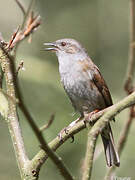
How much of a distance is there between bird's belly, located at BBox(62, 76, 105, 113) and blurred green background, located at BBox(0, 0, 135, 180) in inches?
31.2

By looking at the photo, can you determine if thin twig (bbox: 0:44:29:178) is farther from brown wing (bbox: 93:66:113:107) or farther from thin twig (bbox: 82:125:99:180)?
brown wing (bbox: 93:66:113:107)

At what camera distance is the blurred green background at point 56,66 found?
739cm

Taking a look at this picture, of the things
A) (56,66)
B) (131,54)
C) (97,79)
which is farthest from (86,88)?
(56,66)

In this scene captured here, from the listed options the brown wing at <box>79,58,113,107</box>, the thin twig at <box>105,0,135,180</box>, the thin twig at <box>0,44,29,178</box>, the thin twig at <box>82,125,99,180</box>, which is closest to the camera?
the thin twig at <box>82,125,99,180</box>

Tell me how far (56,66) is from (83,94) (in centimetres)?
317

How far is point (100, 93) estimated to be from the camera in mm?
5934

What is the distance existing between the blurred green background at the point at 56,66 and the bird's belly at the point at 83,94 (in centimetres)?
79

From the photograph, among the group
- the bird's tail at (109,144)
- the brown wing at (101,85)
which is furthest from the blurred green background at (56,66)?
the brown wing at (101,85)

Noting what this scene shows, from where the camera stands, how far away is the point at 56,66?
8859 mm

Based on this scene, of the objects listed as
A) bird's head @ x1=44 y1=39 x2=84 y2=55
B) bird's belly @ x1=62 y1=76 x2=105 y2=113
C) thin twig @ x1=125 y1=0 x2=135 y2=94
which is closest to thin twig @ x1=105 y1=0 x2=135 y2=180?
thin twig @ x1=125 y1=0 x2=135 y2=94

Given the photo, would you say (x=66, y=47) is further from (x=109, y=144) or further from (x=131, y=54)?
(x=131, y=54)

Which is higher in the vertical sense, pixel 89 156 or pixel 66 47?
pixel 66 47

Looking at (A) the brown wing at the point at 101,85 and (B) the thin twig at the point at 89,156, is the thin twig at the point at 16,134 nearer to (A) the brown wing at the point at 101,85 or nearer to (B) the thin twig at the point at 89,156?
(B) the thin twig at the point at 89,156

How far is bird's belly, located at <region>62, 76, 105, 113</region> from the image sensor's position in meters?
5.73
